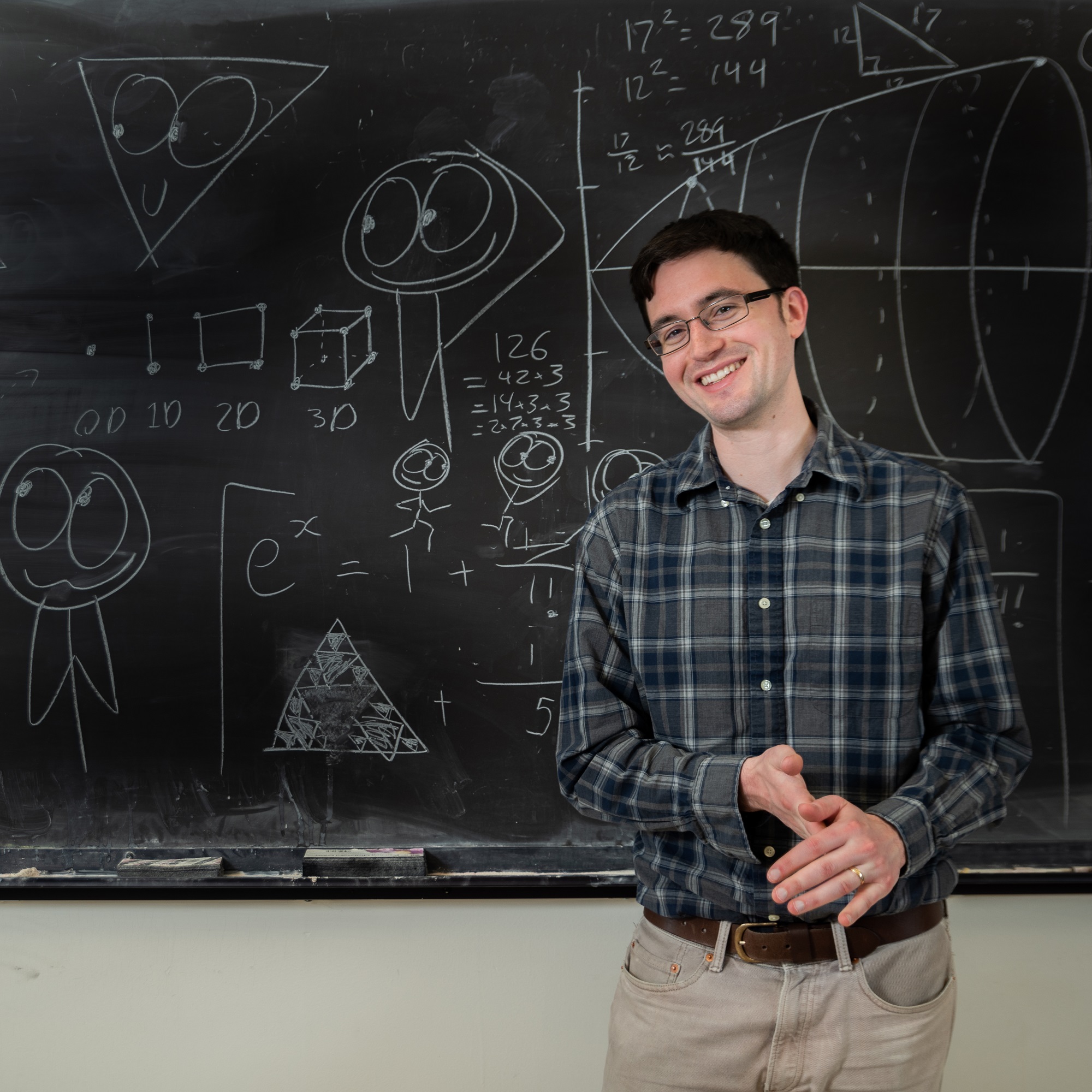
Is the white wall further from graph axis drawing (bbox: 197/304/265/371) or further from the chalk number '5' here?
graph axis drawing (bbox: 197/304/265/371)

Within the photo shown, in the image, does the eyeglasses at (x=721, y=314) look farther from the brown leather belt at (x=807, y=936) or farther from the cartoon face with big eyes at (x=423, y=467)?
the brown leather belt at (x=807, y=936)

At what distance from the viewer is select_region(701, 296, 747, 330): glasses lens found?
120cm

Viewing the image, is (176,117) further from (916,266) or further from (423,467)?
(916,266)

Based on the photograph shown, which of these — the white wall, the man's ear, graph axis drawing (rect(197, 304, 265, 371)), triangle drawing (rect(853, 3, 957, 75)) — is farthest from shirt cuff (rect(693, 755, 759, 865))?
triangle drawing (rect(853, 3, 957, 75))

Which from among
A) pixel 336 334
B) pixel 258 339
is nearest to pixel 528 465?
pixel 336 334

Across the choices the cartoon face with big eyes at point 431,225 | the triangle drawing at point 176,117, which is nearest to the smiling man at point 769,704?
the cartoon face with big eyes at point 431,225

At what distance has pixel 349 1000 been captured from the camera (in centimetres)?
181

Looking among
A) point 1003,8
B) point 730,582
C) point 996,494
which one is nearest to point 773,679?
point 730,582

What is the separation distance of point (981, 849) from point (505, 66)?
72.9 inches

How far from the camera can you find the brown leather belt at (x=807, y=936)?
1097mm

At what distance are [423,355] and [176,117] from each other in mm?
731

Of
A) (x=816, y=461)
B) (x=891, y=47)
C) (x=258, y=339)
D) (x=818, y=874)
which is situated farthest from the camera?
(x=258, y=339)

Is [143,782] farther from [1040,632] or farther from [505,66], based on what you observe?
[1040,632]

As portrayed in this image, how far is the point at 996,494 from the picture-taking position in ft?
5.55
